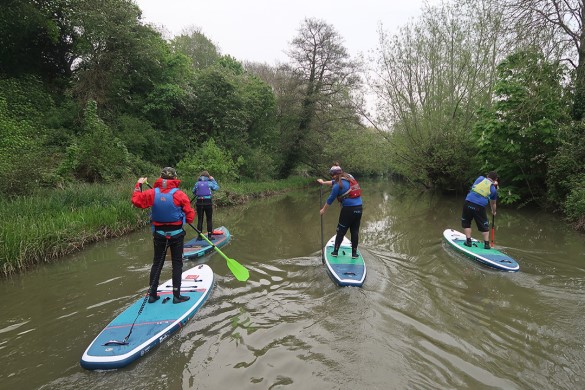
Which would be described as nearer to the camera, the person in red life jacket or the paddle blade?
the person in red life jacket

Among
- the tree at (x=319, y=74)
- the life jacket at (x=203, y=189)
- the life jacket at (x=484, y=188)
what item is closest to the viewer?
the life jacket at (x=484, y=188)

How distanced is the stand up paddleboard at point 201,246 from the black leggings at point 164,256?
2737mm

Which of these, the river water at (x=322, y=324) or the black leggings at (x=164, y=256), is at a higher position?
the black leggings at (x=164, y=256)

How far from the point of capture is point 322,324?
4.45 meters

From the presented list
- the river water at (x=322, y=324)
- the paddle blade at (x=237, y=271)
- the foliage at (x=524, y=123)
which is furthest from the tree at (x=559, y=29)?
the paddle blade at (x=237, y=271)

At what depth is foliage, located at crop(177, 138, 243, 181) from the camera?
64.4ft

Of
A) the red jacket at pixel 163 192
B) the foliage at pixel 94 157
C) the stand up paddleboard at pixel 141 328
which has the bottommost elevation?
the stand up paddleboard at pixel 141 328

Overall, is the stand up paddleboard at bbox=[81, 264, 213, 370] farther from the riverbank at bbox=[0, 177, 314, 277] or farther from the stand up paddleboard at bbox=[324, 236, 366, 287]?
the riverbank at bbox=[0, 177, 314, 277]

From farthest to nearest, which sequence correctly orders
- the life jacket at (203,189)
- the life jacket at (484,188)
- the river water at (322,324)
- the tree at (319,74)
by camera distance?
1. the tree at (319,74)
2. the life jacket at (203,189)
3. the life jacket at (484,188)
4. the river water at (322,324)

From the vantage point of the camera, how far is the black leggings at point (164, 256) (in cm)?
481

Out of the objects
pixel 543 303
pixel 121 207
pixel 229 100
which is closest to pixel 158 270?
pixel 543 303

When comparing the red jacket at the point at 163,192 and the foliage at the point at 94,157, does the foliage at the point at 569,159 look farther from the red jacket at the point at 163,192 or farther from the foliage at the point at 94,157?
the foliage at the point at 94,157

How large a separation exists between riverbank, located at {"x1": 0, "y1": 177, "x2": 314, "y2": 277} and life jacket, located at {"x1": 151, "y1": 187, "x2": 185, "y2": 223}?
13.5 feet

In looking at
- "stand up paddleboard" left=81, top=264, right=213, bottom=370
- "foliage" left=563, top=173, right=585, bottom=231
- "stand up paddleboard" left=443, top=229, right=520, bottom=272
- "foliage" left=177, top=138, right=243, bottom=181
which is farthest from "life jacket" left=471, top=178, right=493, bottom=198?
"foliage" left=177, top=138, right=243, bottom=181
